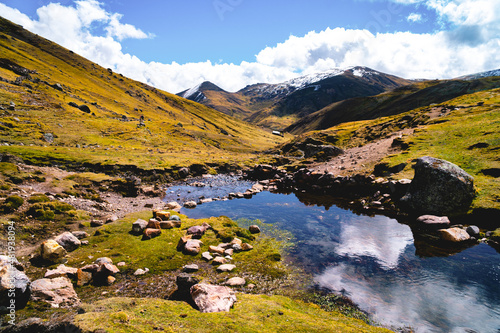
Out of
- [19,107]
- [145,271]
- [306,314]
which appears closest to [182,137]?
[19,107]

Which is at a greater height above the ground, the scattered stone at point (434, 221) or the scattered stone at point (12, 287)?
the scattered stone at point (434, 221)

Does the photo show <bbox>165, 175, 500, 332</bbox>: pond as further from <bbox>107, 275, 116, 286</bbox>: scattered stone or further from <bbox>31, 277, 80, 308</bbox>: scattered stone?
<bbox>31, 277, 80, 308</bbox>: scattered stone

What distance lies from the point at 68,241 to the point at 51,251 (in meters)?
2.00

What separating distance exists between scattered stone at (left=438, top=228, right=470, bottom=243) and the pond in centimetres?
124

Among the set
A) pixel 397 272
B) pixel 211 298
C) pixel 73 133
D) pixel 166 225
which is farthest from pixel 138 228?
pixel 73 133

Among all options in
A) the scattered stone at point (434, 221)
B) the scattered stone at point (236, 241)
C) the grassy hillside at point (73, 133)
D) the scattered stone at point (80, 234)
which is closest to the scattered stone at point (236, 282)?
the scattered stone at point (236, 241)

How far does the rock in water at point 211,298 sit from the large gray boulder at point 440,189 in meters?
27.5

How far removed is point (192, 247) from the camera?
1822 cm

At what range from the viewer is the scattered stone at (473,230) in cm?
2120

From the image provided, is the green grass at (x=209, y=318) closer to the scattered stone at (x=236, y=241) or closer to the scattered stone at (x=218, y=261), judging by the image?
the scattered stone at (x=218, y=261)

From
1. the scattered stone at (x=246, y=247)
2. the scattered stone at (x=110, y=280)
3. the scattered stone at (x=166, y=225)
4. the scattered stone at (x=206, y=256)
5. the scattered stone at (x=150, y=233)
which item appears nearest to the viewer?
the scattered stone at (x=110, y=280)

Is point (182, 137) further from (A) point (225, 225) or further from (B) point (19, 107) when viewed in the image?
(A) point (225, 225)

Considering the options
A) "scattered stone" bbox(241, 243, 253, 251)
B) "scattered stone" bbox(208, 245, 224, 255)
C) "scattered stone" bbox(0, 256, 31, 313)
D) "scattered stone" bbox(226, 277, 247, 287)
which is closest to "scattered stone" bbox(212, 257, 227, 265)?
"scattered stone" bbox(208, 245, 224, 255)

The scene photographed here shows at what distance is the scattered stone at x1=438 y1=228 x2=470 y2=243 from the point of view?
20.7m
